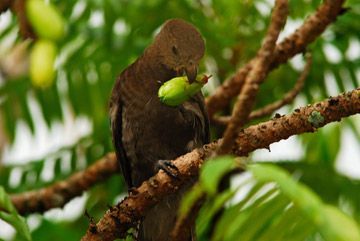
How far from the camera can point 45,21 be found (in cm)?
90

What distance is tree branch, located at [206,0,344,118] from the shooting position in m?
2.42

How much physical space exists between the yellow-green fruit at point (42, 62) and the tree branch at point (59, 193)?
2.06 metres

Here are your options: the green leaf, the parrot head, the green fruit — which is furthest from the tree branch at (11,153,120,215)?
the green leaf

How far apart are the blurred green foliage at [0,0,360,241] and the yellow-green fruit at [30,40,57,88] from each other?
198cm

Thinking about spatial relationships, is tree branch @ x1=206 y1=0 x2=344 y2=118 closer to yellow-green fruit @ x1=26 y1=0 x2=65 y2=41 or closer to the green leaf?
the green leaf

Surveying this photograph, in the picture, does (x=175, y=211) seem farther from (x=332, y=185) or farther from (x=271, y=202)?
(x=271, y=202)

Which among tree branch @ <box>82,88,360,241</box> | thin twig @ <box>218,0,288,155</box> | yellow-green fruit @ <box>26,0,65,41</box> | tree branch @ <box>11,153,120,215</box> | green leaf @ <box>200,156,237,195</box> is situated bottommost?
tree branch @ <box>11,153,120,215</box>

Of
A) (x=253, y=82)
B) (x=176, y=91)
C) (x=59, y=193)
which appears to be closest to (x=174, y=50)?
(x=59, y=193)

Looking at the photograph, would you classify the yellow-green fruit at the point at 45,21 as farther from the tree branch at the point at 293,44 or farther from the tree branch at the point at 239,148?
the tree branch at the point at 293,44

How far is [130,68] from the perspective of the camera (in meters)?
3.04

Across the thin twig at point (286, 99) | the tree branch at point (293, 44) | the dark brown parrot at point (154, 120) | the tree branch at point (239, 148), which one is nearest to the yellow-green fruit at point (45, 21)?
the tree branch at point (239, 148)

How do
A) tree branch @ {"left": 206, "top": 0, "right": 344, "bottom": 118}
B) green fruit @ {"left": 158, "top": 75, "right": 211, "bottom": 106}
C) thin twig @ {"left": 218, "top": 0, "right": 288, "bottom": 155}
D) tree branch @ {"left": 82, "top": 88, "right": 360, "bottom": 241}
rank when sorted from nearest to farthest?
thin twig @ {"left": 218, "top": 0, "right": 288, "bottom": 155} < green fruit @ {"left": 158, "top": 75, "right": 211, "bottom": 106} < tree branch @ {"left": 82, "top": 88, "right": 360, "bottom": 241} < tree branch @ {"left": 206, "top": 0, "right": 344, "bottom": 118}

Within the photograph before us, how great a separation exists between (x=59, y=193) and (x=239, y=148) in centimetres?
140

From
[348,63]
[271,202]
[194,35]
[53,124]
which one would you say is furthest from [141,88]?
[271,202]
